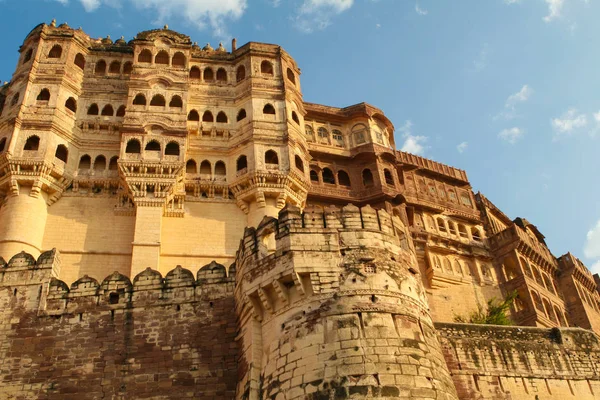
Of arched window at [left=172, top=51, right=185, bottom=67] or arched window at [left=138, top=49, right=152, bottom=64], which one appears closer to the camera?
arched window at [left=138, top=49, right=152, bottom=64]

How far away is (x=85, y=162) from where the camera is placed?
1086 inches

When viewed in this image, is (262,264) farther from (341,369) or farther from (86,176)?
(86,176)

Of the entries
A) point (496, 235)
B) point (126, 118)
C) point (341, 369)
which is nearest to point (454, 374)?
point (341, 369)

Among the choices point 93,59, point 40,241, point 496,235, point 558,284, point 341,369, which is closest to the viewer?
point 341,369

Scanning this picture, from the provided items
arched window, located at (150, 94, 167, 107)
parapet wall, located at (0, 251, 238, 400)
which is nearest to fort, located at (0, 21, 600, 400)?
parapet wall, located at (0, 251, 238, 400)

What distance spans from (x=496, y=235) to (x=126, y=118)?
20386 millimetres

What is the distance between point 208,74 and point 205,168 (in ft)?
19.7

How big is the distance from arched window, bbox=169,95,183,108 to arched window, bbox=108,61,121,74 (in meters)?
3.61

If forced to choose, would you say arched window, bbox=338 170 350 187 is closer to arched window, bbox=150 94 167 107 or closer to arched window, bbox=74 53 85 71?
arched window, bbox=150 94 167 107

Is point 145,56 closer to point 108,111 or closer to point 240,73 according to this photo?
point 108,111

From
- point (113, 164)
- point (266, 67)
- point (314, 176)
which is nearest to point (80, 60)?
point (113, 164)

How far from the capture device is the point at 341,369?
11195mm

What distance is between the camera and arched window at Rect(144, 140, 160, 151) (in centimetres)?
2700

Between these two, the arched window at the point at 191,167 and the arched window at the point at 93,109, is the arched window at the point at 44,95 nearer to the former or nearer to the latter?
the arched window at the point at 93,109
